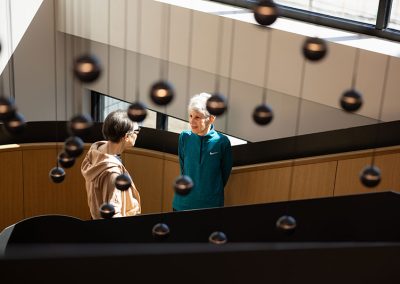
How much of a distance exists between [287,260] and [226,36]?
10.6 feet

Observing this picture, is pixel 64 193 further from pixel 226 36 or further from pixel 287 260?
pixel 287 260

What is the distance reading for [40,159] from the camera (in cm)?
673

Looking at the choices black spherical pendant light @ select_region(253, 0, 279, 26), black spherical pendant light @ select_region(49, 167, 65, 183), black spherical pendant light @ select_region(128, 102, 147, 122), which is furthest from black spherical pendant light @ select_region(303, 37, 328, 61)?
black spherical pendant light @ select_region(49, 167, 65, 183)

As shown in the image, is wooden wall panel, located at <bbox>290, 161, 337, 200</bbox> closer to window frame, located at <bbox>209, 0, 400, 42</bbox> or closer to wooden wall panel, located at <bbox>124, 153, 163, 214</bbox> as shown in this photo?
window frame, located at <bbox>209, 0, 400, 42</bbox>

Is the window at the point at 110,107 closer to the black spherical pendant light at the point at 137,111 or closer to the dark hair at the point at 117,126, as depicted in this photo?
the dark hair at the point at 117,126

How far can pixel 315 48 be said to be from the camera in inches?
116

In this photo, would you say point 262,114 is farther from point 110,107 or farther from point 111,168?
point 110,107

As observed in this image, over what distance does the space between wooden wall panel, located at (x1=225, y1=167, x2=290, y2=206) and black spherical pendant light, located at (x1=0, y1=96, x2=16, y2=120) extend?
9.70 ft

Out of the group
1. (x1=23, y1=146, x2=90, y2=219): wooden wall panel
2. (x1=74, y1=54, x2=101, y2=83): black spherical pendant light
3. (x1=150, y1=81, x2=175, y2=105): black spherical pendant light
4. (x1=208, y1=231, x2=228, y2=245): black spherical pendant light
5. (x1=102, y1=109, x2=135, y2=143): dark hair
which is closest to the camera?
(x1=74, y1=54, x2=101, y2=83): black spherical pendant light

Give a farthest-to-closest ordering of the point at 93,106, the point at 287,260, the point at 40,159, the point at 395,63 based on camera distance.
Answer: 1. the point at 93,106
2. the point at 40,159
3. the point at 395,63
4. the point at 287,260

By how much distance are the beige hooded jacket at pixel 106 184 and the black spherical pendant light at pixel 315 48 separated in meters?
2.10

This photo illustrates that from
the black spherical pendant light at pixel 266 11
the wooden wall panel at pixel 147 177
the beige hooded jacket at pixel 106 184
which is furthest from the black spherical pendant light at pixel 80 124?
the wooden wall panel at pixel 147 177

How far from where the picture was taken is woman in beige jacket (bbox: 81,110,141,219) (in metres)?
4.62

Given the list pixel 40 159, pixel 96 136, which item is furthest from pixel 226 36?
pixel 40 159
